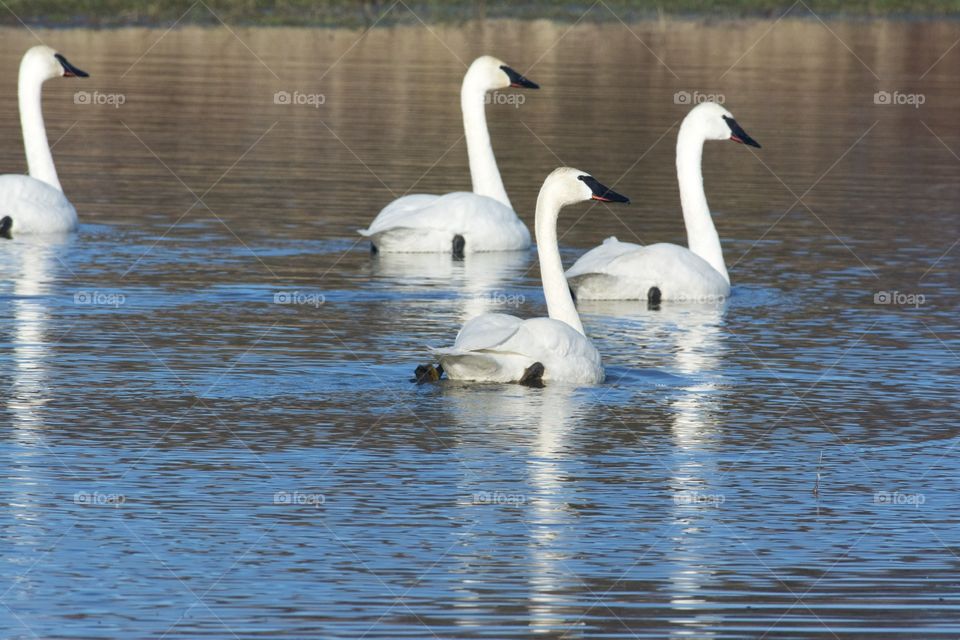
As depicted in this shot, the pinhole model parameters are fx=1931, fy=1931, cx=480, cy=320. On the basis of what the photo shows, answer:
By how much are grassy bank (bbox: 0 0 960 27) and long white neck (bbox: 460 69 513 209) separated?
74.0 feet

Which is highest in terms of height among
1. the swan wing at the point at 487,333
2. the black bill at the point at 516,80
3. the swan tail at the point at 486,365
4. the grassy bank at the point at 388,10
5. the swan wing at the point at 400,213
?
the grassy bank at the point at 388,10

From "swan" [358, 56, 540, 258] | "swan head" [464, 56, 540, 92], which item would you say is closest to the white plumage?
"swan" [358, 56, 540, 258]

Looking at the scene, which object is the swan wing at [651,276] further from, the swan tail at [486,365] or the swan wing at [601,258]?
the swan tail at [486,365]

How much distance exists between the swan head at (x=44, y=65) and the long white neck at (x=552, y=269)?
894 cm

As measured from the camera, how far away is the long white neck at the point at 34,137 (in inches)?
768

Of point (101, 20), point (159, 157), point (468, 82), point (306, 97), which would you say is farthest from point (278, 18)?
point (468, 82)

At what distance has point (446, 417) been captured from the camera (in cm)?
1109

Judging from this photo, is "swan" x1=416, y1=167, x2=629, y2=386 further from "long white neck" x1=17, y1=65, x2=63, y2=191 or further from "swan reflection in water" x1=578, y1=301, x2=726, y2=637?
"long white neck" x1=17, y1=65, x2=63, y2=191

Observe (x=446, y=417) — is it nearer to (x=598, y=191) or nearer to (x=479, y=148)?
(x=598, y=191)

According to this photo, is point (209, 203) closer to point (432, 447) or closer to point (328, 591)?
point (432, 447)

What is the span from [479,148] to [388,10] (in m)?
28.0

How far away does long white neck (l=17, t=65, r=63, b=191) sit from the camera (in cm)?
1950

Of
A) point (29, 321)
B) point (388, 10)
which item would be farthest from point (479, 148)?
point (388, 10)

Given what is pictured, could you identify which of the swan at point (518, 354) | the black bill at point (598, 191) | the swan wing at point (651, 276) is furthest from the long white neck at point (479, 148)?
the swan at point (518, 354)
